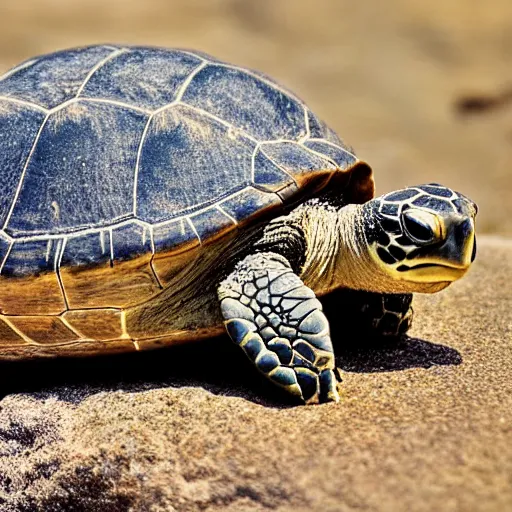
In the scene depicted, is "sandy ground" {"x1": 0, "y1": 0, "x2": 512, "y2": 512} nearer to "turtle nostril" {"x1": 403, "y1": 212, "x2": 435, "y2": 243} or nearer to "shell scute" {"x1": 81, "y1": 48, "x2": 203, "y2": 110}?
"turtle nostril" {"x1": 403, "y1": 212, "x2": 435, "y2": 243}

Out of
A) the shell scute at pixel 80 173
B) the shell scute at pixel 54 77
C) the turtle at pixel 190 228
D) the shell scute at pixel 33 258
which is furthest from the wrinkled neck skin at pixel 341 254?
the shell scute at pixel 54 77

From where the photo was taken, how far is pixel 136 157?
135 inches

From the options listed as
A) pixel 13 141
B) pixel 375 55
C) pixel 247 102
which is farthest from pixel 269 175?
pixel 375 55

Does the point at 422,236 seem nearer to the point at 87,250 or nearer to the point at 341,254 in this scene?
the point at 341,254

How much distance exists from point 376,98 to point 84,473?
33.3 feet

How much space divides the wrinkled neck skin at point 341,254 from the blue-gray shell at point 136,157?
0.26m

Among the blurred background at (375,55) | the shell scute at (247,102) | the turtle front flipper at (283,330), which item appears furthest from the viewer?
the blurred background at (375,55)

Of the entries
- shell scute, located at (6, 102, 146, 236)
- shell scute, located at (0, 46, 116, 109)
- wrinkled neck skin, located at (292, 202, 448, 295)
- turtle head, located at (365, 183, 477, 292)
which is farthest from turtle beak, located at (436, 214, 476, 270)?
shell scute, located at (0, 46, 116, 109)

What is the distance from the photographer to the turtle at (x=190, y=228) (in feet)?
10.6

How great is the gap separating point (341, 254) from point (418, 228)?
0.49 metres

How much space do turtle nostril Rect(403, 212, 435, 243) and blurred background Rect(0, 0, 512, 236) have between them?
5455mm

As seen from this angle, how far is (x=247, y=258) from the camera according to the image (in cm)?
340

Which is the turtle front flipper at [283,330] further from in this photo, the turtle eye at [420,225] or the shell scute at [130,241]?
the turtle eye at [420,225]

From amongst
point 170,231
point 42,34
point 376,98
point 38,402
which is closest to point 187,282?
point 170,231
